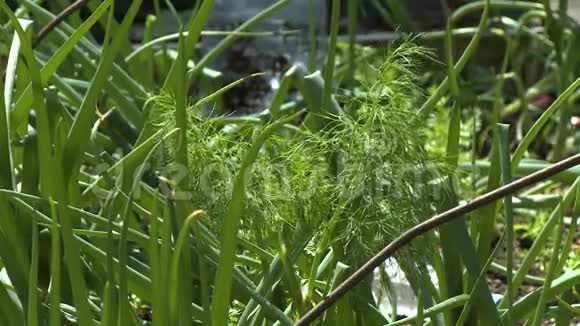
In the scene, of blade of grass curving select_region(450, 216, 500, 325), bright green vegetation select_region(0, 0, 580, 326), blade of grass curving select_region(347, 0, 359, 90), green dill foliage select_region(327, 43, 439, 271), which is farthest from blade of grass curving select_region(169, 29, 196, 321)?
blade of grass curving select_region(347, 0, 359, 90)

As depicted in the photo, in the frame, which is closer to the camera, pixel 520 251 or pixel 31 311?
pixel 31 311

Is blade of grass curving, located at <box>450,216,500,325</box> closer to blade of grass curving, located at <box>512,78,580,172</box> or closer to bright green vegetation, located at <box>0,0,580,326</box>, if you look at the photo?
bright green vegetation, located at <box>0,0,580,326</box>

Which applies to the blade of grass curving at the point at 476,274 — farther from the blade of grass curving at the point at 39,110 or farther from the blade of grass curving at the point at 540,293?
the blade of grass curving at the point at 39,110

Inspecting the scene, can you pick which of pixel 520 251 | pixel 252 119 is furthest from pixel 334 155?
pixel 520 251

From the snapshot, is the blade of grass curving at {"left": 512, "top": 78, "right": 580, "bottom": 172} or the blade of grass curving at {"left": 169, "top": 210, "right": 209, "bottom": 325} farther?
the blade of grass curving at {"left": 512, "top": 78, "right": 580, "bottom": 172}

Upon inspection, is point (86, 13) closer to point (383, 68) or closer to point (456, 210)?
point (383, 68)
